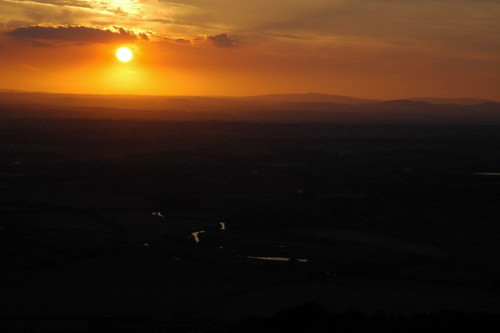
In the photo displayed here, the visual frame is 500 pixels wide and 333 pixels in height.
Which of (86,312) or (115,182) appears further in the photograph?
(115,182)

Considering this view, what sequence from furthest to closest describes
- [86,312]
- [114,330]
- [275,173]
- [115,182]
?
[275,173], [115,182], [86,312], [114,330]

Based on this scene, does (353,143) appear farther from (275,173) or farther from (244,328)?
(244,328)

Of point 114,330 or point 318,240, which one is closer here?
point 114,330

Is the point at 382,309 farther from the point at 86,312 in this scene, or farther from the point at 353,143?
the point at 353,143

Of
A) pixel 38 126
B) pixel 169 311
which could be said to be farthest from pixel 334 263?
pixel 38 126

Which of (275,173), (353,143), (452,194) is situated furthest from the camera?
(353,143)

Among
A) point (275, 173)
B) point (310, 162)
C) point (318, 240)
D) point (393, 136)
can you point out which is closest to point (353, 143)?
point (393, 136)
